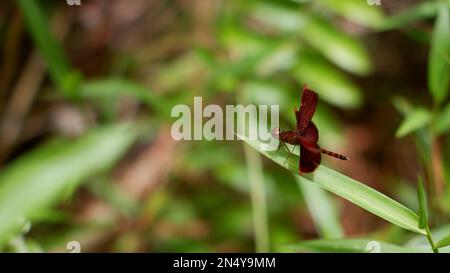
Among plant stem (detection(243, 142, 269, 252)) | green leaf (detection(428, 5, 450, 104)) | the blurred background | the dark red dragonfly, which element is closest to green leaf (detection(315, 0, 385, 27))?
the blurred background

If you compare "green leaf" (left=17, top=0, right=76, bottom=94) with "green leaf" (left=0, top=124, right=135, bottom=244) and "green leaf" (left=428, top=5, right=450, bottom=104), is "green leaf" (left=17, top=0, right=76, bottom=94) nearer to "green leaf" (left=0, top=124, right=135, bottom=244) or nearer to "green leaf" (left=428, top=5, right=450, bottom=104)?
"green leaf" (left=0, top=124, right=135, bottom=244)

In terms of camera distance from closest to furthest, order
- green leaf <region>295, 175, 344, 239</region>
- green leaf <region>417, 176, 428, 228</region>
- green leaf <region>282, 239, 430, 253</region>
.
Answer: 1. green leaf <region>417, 176, 428, 228</region>
2. green leaf <region>282, 239, 430, 253</region>
3. green leaf <region>295, 175, 344, 239</region>

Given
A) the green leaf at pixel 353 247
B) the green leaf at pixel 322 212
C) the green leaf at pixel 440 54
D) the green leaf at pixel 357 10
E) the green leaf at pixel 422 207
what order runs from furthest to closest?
the green leaf at pixel 357 10, the green leaf at pixel 322 212, the green leaf at pixel 440 54, the green leaf at pixel 353 247, the green leaf at pixel 422 207

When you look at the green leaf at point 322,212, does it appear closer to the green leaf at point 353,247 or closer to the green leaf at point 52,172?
the green leaf at point 353,247

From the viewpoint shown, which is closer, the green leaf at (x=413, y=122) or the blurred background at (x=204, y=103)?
the green leaf at (x=413, y=122)

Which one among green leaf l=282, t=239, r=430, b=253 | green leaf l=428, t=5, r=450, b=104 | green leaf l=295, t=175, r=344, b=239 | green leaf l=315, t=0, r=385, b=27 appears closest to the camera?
green leaf l=282, t=239, r=430, b=253

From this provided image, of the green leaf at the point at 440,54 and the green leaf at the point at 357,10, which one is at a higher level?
the green leaf at the point at 357,10

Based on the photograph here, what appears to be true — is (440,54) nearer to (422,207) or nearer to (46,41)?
(422,207)

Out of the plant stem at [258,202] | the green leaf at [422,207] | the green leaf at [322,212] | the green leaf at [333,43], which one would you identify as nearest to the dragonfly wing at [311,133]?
the green leaf at [422,207]
